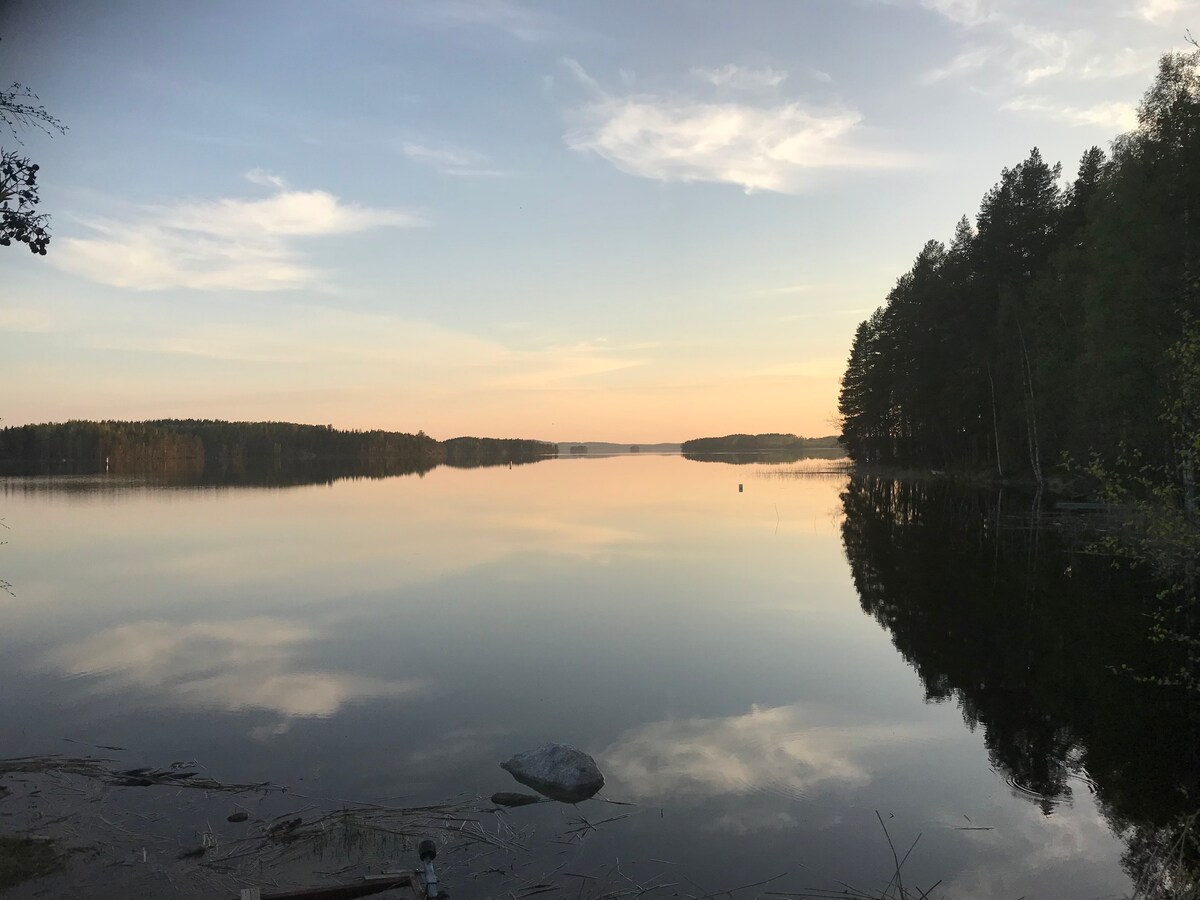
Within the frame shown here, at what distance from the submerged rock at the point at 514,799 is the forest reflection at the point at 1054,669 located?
5946 mm

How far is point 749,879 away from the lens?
7758 millimetres

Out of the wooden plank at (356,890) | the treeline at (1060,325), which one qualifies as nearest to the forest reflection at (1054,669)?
the treeline at (1060,325)

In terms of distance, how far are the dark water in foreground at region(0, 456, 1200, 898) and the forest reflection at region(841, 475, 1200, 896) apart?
0.07 metres

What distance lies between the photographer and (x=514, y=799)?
30.9 ft

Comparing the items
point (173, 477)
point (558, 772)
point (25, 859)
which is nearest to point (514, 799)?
point (558, 772)

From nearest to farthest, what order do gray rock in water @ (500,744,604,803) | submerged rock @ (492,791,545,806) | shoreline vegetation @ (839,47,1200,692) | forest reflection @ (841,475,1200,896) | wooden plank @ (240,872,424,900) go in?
wooden plank @ (240,872,424,900) → forest reflection @ (841,475,1200,896) → submerged rock @ (492,791,545,806) → gray rock in water @ (500,744,604,803) → shoreline vegetation @ (839,47,1200,692)

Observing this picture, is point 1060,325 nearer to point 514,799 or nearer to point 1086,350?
point 1086,350

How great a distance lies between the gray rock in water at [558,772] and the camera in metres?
9.70

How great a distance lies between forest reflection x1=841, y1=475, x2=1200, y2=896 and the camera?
9195 millimetres

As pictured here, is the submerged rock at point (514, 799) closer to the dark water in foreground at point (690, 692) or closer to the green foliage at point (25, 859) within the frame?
the dark water in foreground at point (690, 692)

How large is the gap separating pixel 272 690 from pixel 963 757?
11.4 meters

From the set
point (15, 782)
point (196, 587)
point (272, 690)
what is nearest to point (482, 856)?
point (15, 782)

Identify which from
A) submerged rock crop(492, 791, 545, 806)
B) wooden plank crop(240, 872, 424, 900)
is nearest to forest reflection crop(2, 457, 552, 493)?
submerged rock crop(492, 791, 545, 806)

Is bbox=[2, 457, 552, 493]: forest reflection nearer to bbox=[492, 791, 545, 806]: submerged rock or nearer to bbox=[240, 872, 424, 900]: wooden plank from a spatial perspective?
bbox=[492, 791, 545, 806]: submerged rock
